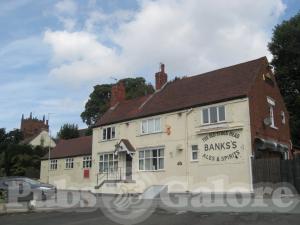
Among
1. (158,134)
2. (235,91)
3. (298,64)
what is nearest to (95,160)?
(158,134)

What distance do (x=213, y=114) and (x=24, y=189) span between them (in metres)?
13.7

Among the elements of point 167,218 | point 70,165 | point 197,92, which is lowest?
point 167,218

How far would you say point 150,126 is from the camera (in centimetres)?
3569

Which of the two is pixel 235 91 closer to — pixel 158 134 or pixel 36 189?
pixel 158 134

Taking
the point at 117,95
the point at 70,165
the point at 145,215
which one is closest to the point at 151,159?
the point at 117,95

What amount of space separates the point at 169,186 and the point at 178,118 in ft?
16.9

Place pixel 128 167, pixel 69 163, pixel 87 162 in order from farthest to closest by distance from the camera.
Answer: pixel 69 163
pixel 87 162
pixel 128 167

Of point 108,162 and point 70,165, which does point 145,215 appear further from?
point 70,165

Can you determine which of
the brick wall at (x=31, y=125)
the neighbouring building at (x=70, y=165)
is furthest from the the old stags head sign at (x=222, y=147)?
the brick wall at (x=31, y=125)

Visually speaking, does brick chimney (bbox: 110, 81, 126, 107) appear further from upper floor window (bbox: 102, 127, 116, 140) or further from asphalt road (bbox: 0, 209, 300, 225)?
asphalt road (bbox: 0, 209, 300, 225)

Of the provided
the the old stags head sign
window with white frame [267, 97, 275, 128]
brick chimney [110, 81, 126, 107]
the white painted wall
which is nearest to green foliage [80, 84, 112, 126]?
brick chimney [110, 81, 126, 107]

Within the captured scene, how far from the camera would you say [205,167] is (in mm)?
30812

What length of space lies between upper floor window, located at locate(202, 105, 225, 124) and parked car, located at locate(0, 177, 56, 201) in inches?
462

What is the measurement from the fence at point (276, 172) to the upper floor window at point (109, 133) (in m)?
14.9
